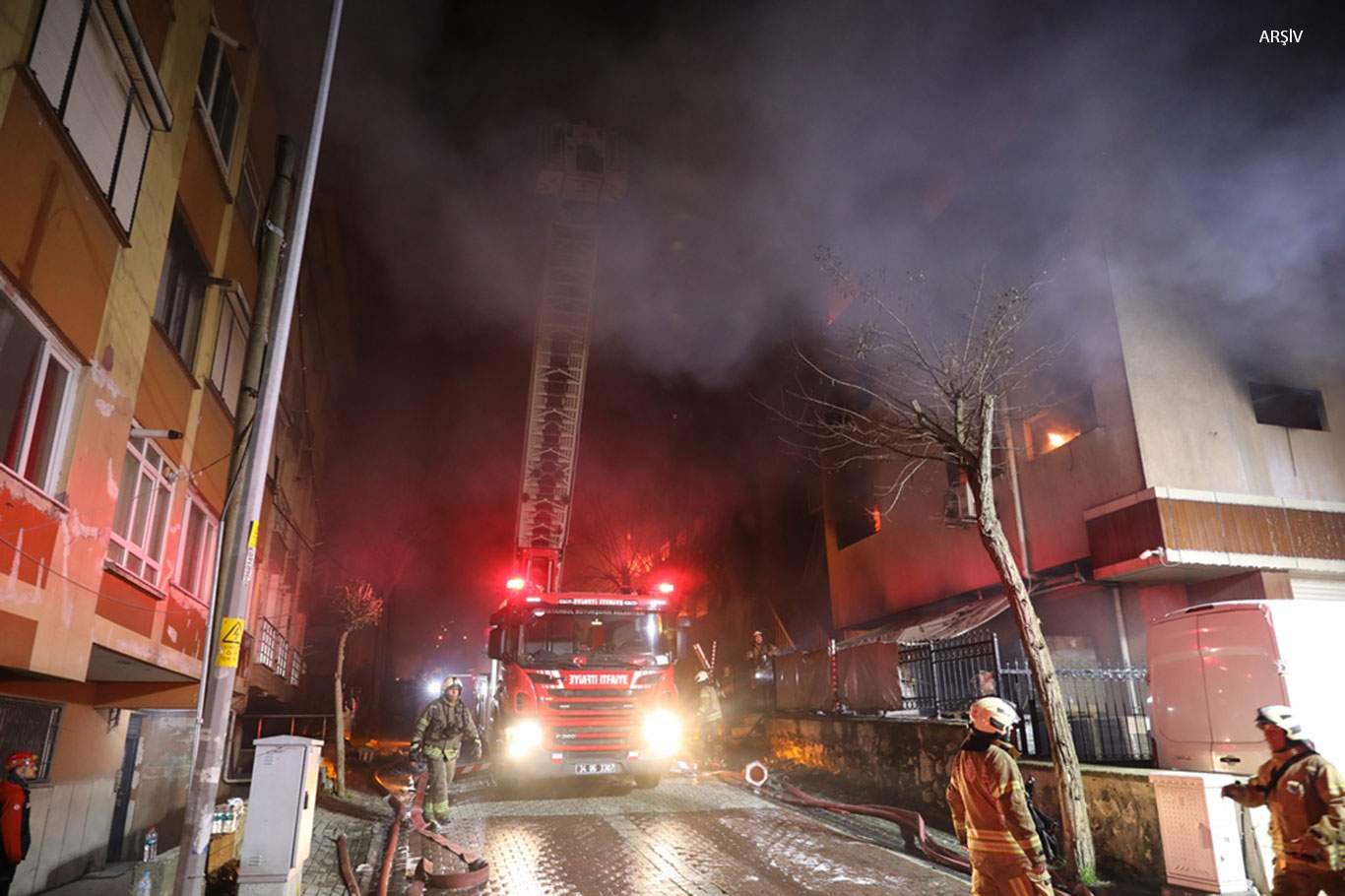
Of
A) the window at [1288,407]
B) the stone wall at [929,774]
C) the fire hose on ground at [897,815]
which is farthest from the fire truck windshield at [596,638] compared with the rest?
the window at [1288,407]

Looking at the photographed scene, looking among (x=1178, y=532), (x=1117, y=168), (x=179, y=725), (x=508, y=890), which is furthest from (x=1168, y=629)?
(x=179, y=725)

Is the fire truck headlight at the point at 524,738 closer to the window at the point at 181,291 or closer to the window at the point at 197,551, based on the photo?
the window at the point at 197,551

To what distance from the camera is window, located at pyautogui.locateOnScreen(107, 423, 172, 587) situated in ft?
26.1

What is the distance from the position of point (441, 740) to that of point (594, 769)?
2.00 metres

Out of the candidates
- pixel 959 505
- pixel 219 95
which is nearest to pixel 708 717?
pixel 959 505

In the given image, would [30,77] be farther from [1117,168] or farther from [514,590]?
[1117,168]

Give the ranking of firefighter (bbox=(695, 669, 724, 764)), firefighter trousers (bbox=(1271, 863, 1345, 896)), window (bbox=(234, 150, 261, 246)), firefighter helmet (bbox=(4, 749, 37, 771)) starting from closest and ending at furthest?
firefighter trousers (bbox=(1271, 863, 1345, 896))
firefighter helmet (bbox=(4, 749, 37, 771))
window (bbox=(234, 150, 261, 246))
firefighter (bbox=(695, 669, 724, 764))

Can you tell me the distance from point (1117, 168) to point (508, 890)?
12.8 meters

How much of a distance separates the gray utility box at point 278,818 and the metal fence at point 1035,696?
7.44 m

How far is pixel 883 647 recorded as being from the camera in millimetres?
11844

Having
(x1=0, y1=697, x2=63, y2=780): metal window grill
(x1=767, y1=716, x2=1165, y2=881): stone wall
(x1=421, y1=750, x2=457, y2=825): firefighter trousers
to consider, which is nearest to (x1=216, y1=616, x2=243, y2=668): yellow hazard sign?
(x1=0, y1=697, x2=63, y2=780): metal window grill

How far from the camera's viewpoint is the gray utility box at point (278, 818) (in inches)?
226

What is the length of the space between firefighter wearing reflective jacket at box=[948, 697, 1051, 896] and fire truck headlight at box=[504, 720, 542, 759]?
6.53m

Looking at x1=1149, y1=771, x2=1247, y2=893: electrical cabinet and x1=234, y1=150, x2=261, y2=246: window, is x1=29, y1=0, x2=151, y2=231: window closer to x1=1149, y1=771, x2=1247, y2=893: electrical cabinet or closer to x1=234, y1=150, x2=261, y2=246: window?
x1=234, y1=150, x2=261, y2=246: window
